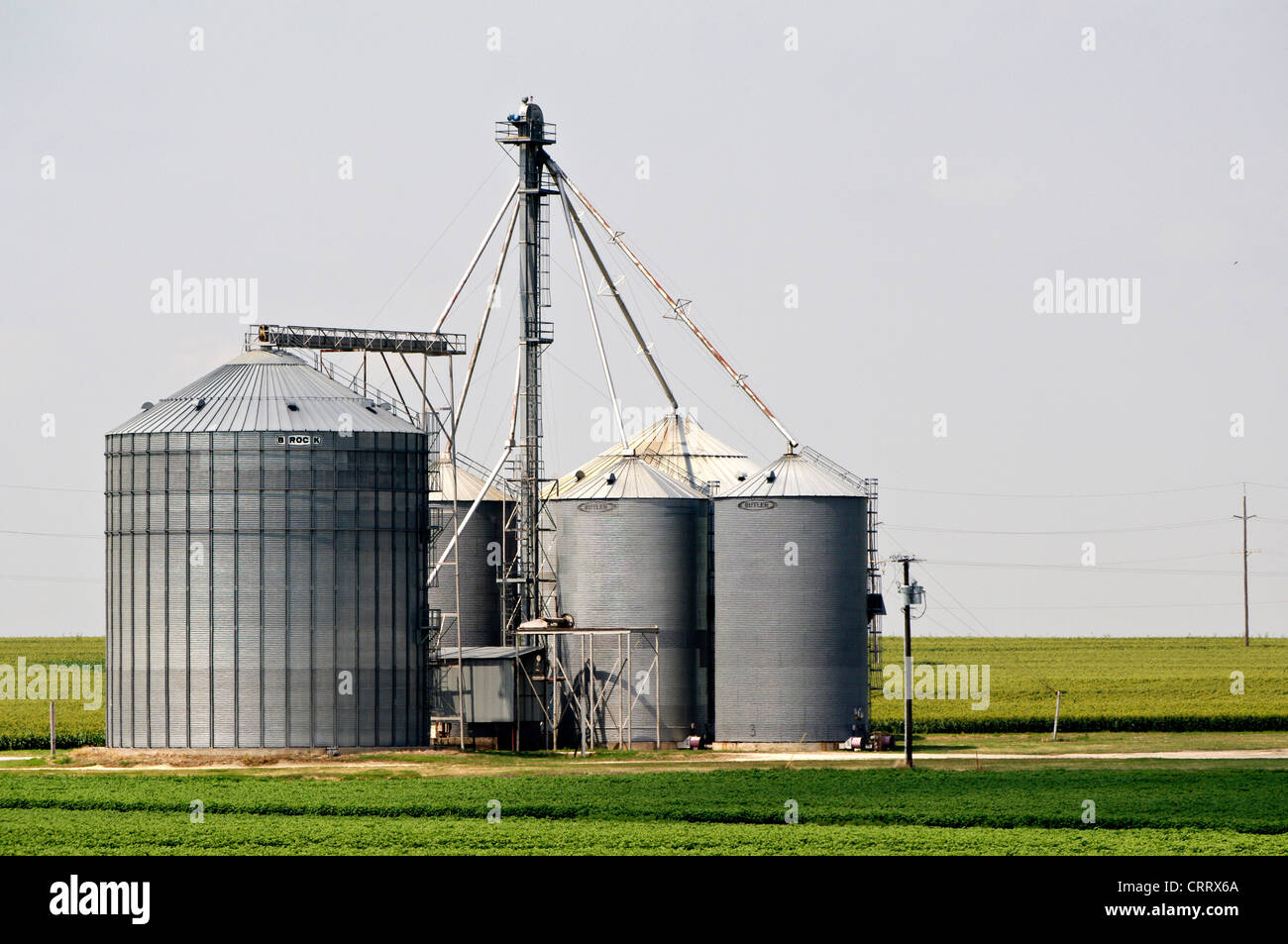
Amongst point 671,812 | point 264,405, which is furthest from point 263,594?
point 671,812

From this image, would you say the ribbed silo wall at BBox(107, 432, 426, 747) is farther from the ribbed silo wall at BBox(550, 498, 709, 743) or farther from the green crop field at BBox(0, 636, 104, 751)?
the green crop field at BBox(0, 636, 104, 751)

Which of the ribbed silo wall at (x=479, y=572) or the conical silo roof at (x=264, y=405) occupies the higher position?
the conical silo roof at (x=264, y=405)

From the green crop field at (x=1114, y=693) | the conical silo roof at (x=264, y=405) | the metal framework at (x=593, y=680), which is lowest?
the green crop field at (x=1114, y=693)

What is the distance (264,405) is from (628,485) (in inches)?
618

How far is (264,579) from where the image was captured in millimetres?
69688

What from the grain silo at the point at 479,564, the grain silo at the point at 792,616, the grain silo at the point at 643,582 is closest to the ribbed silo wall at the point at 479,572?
the grain silo at the point at 479,564

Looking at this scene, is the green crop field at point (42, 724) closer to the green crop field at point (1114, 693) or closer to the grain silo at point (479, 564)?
the grain silo at point (479, 564)

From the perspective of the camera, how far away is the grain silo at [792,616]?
7531cm

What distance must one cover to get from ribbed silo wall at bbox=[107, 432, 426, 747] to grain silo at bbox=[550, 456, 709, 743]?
→ 891 centimetres

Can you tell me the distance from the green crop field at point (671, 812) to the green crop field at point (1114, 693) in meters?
26.4

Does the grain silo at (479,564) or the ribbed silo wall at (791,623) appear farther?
the grain silo at (479,564)

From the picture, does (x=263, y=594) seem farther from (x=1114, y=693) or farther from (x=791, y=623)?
(x=1114, y=693)
